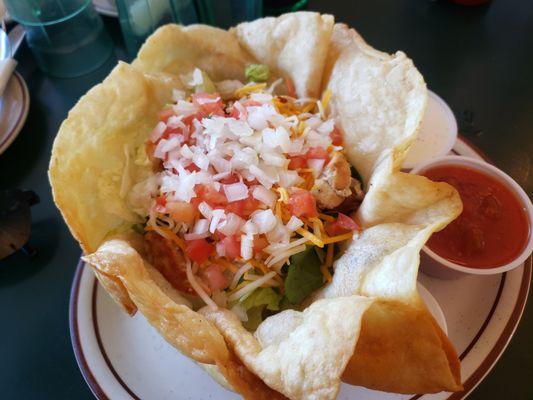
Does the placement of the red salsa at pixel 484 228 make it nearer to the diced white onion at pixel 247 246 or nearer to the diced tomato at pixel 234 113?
the diced white onion at pixel 247 246

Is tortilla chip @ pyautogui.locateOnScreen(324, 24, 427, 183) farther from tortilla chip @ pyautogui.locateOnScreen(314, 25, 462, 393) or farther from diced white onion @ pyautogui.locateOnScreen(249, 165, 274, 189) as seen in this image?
diced white onion @ pyautogui.locateOnScreen(249, 165, 274, 189)

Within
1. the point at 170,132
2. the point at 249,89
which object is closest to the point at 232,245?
the point at 170,132

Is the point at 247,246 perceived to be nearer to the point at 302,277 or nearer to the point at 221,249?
the point at 221,249

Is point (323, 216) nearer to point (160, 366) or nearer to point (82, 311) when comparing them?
point (160, 366)

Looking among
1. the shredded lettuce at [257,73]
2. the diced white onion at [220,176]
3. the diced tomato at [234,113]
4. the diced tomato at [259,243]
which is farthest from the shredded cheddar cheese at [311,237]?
the shredded lettuce at [257,73]

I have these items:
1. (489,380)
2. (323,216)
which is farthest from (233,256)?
(489,380)
